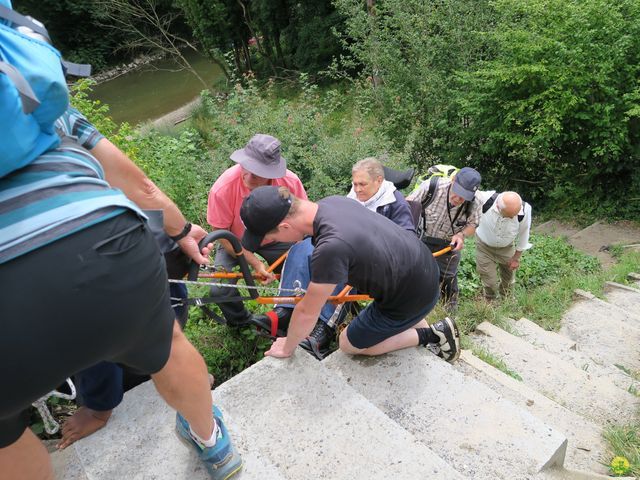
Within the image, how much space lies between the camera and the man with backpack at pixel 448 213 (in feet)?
14.5

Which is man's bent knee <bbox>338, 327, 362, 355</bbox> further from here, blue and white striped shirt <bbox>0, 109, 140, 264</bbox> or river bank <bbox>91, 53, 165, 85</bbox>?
river bank <bbox>91, 53, 165, 85</bbox>

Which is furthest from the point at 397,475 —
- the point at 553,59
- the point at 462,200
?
the point at 553,59

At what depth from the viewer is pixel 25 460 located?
5.47 feet

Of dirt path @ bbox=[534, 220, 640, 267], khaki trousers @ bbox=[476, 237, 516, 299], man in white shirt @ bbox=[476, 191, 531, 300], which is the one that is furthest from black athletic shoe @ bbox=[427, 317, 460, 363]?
dirt path @ bbox=[534, 220, 640, 267]

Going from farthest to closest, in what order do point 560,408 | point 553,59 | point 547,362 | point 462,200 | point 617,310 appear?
point 553,59 → point 617,310 → point 462,200 → point 547,362 → point 560,408

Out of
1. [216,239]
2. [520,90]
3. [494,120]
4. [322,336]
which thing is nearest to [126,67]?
[494,120]

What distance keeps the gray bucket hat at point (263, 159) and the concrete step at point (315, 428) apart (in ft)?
4.80

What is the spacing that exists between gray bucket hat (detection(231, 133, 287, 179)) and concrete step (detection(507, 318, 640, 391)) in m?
2.46

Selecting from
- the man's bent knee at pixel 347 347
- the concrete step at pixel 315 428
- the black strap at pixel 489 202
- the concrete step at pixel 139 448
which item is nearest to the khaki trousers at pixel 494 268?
the black strap at pixel 489 202

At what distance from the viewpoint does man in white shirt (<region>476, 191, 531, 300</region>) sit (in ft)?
15.5

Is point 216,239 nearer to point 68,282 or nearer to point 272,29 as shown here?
point 68,282

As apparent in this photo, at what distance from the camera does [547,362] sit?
12.5 feet

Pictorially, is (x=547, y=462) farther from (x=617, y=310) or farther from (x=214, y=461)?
(x=617, y=310)

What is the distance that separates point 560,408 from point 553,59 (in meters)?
6.90
